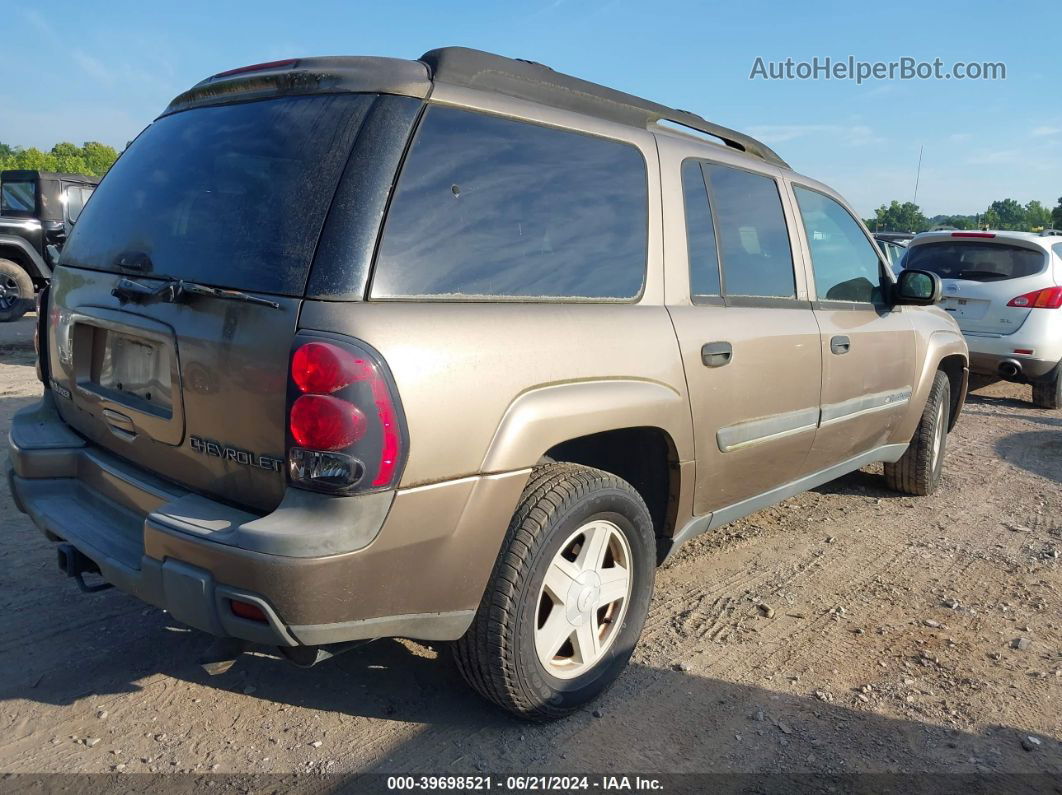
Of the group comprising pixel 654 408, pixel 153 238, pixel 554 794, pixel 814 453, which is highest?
pixel 153 238

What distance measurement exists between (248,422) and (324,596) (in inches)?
19.2

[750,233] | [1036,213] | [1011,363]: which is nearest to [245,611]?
[750,233]

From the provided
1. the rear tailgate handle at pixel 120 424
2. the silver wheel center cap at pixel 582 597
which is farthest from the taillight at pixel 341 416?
the silver wheel center cap at pixel 582 597

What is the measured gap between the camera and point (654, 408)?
279cm

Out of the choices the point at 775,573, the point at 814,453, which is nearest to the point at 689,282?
the point at 814,453

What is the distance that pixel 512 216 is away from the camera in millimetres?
2512

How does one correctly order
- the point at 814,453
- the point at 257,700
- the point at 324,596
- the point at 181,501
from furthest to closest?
the point at 814,453 < the point at 257,700 < the point at 181,501 < the point at 324,596

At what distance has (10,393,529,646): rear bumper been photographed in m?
2.02

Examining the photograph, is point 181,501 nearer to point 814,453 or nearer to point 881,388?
point 814,453

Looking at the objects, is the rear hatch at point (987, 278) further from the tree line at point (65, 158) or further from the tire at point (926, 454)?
the tree line at point (65, 158)

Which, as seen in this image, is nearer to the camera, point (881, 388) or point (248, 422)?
point (248, 422)

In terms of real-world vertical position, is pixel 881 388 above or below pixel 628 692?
above

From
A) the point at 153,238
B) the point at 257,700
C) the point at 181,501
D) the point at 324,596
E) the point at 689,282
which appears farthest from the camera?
the point at 689,282

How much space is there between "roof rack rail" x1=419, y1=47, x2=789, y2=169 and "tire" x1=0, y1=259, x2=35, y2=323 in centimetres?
1002
